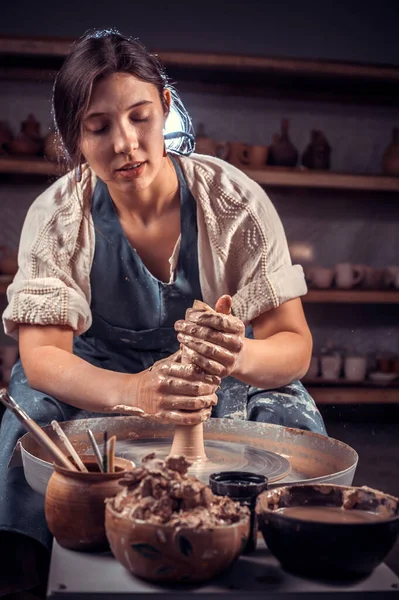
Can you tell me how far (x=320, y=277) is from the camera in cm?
364

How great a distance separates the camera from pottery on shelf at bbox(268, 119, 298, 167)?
3.59 m

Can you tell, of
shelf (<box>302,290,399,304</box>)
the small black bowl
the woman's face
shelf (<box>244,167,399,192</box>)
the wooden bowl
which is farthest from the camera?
shelf (<box>302,290,399,304</box>)

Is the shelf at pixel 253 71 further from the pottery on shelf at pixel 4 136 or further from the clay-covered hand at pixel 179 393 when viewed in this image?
the clay-covered hand at pixel 179 393

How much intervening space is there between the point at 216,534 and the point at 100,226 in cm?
116

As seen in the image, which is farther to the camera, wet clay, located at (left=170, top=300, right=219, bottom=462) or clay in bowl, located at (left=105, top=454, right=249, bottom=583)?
wet clay, located at (left=170, top=300, right=219, bottom=462)

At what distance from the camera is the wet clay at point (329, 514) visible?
2.61 ft

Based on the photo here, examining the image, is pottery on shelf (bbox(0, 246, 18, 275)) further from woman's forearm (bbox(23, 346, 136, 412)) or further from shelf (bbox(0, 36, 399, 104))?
woman's forearm (bbox(23, 346, 136, 412))

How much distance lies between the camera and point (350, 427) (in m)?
3.72

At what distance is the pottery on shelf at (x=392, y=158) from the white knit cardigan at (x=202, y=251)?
2.07 m

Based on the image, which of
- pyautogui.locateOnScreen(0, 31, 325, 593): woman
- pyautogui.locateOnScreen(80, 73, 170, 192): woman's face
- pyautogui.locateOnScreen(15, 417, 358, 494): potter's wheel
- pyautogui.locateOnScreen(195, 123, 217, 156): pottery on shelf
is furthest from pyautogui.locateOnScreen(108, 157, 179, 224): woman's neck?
pyautogui.locateOnScreen(195, 123, 217, 156): pottery on shelf

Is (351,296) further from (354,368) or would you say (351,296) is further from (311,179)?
(311,179)

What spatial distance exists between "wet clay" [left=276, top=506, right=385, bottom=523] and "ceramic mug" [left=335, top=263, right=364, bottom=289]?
2.87 m

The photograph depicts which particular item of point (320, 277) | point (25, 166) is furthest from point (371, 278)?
point (25, 166)

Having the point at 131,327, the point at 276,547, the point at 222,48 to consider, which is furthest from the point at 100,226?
the point at 222,48
